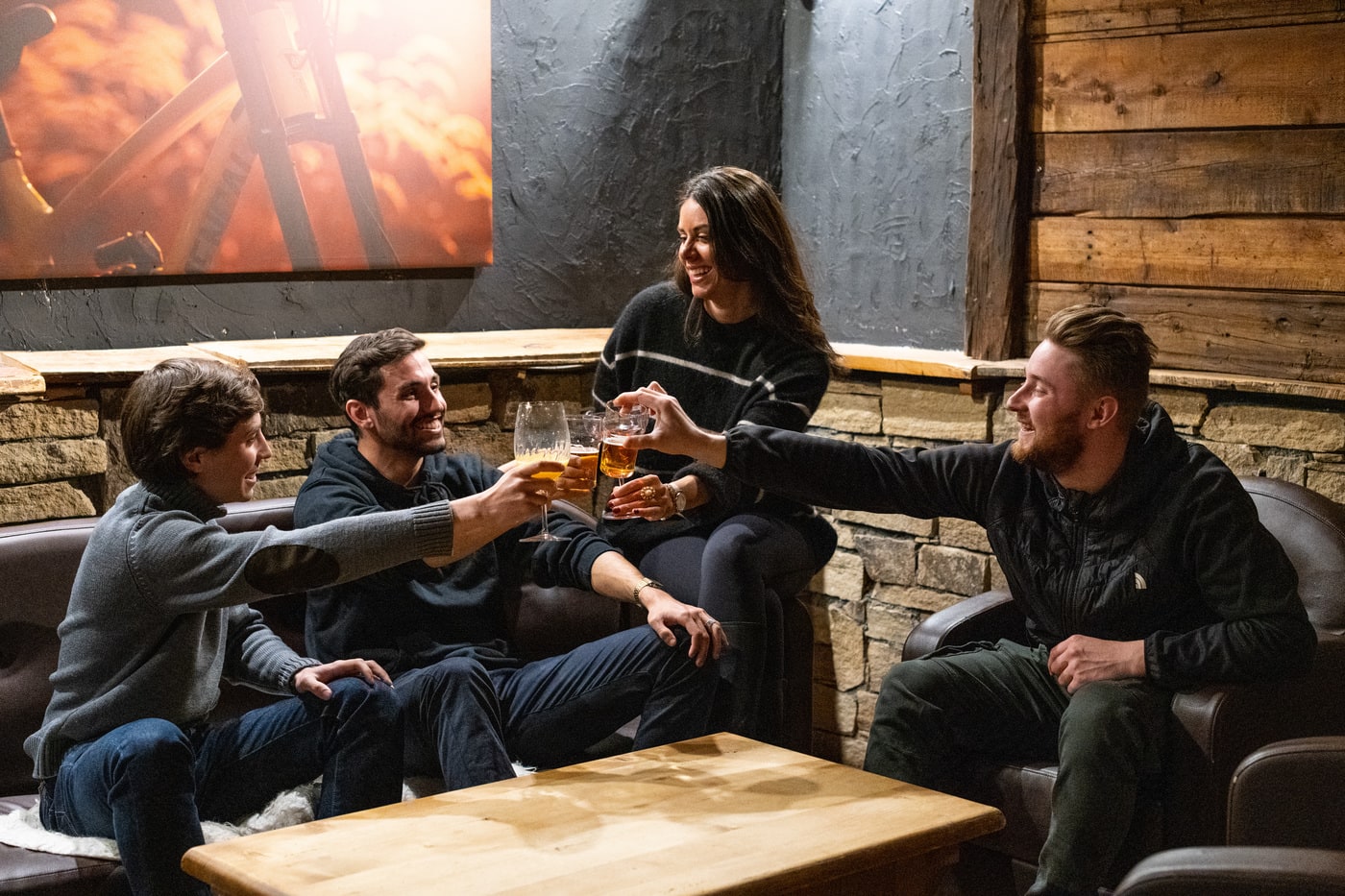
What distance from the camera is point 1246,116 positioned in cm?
351

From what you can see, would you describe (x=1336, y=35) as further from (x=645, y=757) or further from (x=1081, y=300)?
(x=645, y=757)

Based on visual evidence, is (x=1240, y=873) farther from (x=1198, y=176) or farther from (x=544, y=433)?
(x=1198, y=176)

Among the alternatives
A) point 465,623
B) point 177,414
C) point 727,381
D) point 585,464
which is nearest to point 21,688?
point 177,414

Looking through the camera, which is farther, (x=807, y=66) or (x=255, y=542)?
(x=807, y=66)

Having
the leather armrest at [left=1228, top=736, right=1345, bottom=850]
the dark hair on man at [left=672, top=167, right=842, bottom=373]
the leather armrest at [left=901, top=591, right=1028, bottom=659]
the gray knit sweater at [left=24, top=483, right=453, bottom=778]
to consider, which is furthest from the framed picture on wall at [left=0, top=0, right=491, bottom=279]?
the leather armrest at [left=1228, top=736, right=1345, bottom=850]

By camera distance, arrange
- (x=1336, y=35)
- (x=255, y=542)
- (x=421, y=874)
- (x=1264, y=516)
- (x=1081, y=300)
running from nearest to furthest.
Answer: (x=421, y=874) → (x=255, y=542) → (x=1264, y=516) → (x=1336, y=35) → (x=1081, y=300)

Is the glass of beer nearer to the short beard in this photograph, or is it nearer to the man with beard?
the man with beard

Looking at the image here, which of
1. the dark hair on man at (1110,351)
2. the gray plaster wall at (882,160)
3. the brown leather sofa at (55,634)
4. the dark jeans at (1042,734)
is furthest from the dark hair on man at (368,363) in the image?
the gray plaster wall at (882,160)

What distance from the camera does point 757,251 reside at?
3359 mm

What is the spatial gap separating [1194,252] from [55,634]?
2820 mm

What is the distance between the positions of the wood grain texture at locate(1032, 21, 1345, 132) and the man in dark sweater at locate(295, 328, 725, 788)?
1805mm

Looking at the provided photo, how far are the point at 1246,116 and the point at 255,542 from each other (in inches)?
101

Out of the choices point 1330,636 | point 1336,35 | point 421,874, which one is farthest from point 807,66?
point 421,874

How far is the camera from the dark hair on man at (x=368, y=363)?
3.07 meters
